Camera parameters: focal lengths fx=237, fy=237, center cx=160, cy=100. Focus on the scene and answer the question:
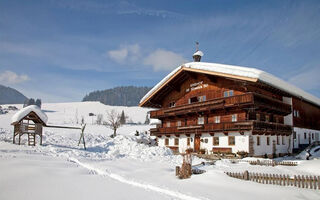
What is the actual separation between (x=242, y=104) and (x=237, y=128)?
94.2 inches

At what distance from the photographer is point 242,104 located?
22.8 m

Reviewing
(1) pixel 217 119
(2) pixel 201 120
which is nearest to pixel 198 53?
(2) pixel 201 120

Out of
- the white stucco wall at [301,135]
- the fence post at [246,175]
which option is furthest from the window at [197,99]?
the fence post at [246,175]

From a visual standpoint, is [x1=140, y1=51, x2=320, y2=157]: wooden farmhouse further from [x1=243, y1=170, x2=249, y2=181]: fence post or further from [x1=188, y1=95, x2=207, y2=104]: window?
[x1=243, y1=170, x2=249, y2=181]: fence post

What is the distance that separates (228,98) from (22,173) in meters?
19.3

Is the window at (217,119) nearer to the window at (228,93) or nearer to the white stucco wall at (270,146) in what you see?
the window at (228,93)

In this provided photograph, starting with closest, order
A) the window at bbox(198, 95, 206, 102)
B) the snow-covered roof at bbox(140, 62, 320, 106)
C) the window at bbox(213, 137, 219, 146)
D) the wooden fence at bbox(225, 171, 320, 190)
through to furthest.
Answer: the wooden fence at bbox(225, 171, 320, 190) → the snow-covered roof at bbox(140, 62, 320, 106) → the window at bbox(213, 137, 219, 146) → the window at bbox(198, 95, 206, 102)

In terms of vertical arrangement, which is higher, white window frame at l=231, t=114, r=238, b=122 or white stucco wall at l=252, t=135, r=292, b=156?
white window frame at l=231, t=114, r=238, b=122

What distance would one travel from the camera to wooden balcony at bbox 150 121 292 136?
2219cm

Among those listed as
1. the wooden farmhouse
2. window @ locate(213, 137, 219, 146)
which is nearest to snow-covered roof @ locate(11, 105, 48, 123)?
the wooden farmhouse

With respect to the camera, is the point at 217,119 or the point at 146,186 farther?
the point at 217,119

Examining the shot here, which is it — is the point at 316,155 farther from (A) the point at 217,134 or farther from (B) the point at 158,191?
(B) the point at 158,191

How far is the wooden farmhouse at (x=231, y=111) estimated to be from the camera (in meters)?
23.1

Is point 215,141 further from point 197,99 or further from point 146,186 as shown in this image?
point 146,186
